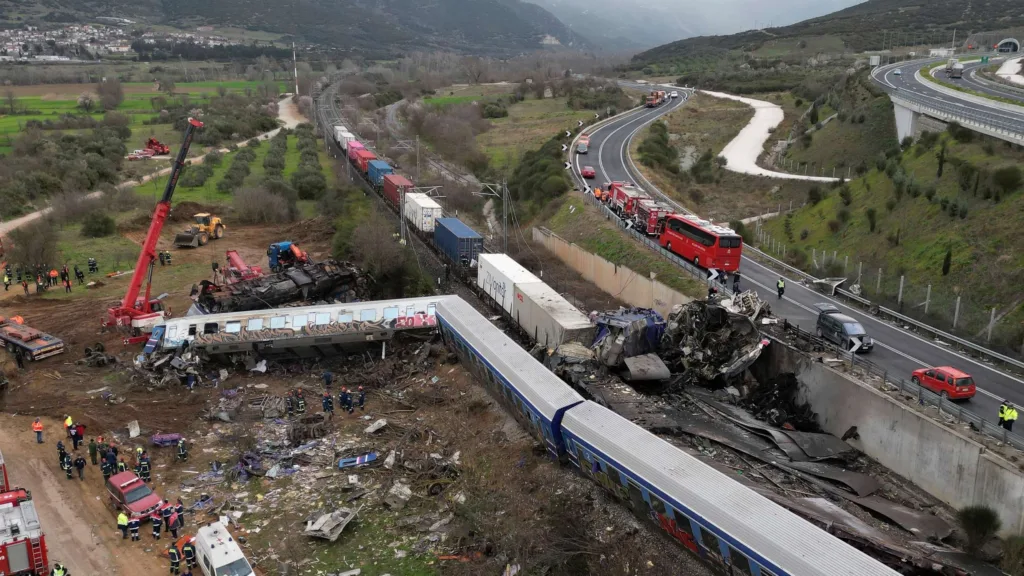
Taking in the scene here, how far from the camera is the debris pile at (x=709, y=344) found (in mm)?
25812

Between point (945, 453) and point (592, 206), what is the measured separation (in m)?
32.3

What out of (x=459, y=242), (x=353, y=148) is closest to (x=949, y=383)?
(x=459, y=242)

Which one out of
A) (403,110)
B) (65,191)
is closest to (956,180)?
(65,191)

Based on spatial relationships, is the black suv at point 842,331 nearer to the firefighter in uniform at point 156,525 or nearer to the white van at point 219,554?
the white van at point 219,554

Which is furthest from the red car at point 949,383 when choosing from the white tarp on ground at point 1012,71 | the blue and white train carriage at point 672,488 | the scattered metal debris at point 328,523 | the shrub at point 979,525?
the white tarp on ground at point 1012,71

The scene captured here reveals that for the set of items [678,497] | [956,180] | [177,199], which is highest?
[956,180]

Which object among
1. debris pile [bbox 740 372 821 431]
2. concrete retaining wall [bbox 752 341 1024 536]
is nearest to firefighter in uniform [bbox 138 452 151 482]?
debris pile [bbox 740 372 821 431]

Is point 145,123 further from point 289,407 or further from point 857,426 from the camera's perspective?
point 857,426

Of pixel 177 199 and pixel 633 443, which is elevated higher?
pixel 633 443

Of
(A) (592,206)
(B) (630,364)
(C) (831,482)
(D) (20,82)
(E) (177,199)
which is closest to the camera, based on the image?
(C) (831,482)

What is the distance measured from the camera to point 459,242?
134 ft

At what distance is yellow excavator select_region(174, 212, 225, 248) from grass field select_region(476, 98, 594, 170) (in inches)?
1068

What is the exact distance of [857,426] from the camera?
75.4ft

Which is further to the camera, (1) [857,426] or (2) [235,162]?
(2) [235,162]
